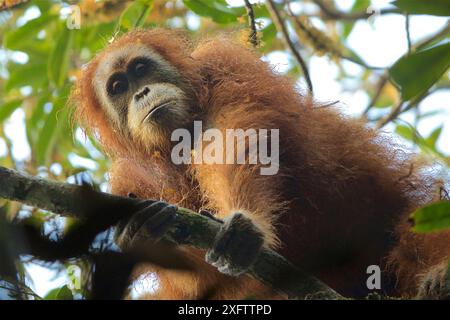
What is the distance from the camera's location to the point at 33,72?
702 centimetres

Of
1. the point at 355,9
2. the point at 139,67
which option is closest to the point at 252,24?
the point at 139,67

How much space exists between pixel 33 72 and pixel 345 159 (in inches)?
142

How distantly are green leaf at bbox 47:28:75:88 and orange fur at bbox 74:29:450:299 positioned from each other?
140 cm

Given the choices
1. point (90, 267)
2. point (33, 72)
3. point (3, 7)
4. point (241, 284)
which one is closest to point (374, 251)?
point (241, 284)

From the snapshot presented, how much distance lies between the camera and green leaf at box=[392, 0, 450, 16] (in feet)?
12.5

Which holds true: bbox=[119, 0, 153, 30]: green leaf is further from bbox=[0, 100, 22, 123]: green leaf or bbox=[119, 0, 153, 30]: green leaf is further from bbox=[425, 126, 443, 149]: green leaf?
bbox=[425, 126, 443, 149]: green leaf

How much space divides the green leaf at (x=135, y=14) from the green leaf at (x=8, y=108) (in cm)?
142

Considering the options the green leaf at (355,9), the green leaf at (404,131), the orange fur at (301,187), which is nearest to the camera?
the orange fur at (301,187)

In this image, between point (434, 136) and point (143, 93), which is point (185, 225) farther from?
point (434, 136)

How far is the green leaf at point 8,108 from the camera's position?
22.0ft

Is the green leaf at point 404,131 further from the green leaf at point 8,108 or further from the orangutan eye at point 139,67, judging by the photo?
the green leaf at point 8,108

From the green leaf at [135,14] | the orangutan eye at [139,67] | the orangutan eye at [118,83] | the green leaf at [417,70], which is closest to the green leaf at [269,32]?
the green leaf at [135,14]

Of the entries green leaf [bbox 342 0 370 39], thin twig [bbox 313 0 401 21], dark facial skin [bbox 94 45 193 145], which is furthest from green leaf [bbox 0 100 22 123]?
green leaf [bbox 342 0 370 39]
